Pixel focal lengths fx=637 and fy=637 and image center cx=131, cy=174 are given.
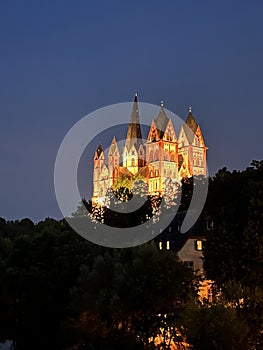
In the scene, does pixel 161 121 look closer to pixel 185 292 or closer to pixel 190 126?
pixel 190 126

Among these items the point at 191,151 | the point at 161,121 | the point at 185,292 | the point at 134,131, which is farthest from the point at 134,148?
the point at 185,292

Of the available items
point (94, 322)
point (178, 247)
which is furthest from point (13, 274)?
point (178, 247)

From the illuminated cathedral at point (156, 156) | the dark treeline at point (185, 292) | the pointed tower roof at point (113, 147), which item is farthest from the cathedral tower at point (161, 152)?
the dark treeline at point (185, 292)

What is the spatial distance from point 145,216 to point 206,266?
115ft

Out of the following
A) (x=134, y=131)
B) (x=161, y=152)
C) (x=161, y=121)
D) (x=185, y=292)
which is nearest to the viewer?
(x=185, y=292)

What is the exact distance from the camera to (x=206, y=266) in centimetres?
3656

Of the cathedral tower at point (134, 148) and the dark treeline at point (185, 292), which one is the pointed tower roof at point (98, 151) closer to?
the cathedral tower at point (134, 148)

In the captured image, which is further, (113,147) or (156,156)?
(113,147)

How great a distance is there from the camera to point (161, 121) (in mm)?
166000

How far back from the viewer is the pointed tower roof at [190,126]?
16912 cm

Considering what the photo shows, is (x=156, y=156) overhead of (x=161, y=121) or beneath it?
beneath

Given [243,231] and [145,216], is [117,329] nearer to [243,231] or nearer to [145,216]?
[243,231]

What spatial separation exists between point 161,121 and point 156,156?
11097 millimetres

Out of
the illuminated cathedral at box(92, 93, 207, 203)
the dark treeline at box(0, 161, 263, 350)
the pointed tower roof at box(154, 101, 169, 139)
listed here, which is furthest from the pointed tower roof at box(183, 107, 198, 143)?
the dark treeline at box(0, 161, 263, 350)
